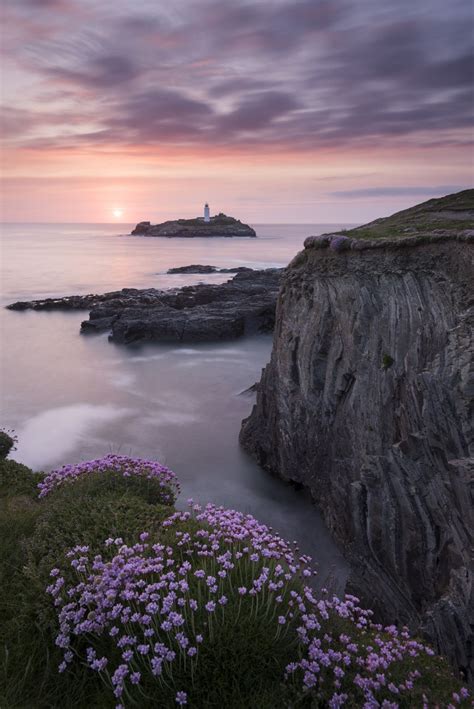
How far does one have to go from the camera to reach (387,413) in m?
11.1

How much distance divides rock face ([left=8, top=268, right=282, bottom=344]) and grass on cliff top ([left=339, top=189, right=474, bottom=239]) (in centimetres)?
2023

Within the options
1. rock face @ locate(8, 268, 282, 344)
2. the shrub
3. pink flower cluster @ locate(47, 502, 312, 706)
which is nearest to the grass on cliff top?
pink flower cluster @ locate(47, 502, 312, 706)

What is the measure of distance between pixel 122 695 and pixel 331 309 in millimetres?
10611

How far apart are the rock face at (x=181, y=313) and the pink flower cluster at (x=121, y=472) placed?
24117mm

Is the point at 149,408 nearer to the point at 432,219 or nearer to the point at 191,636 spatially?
the point at 432,219

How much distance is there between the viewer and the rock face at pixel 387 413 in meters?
7.84

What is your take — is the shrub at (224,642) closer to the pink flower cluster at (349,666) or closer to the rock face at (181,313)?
the pink flower cluster at (349,666)

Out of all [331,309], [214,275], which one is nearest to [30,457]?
[331,309]

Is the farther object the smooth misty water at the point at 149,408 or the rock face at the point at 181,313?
the rock face at the point at 181,313

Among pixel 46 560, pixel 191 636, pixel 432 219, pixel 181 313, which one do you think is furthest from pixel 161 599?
pixel 181 313

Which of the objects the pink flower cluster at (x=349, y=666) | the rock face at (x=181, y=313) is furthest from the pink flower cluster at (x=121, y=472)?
the rock face at (x=181, y=313)

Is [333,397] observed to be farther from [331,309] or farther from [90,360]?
[90,360]

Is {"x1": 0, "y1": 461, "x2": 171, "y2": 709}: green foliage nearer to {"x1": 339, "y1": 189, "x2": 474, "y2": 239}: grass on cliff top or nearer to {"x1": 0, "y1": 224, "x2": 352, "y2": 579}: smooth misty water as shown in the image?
{"x1": 0, "y1": 224, "x2": 352, "y2": 579}: smooth misty water

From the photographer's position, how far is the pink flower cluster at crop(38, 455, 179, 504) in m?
11.4
